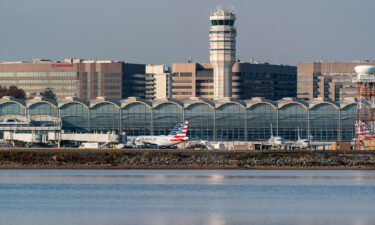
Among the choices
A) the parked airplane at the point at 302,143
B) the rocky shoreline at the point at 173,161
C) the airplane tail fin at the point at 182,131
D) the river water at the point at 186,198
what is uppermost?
the airplane tail fin at the point at 182,131

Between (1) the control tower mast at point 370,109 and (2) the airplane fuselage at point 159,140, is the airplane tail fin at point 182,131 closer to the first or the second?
(2) the airplane fuselage at point 159,140

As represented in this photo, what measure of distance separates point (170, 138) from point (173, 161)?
50.5 m

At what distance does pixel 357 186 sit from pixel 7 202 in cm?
3308

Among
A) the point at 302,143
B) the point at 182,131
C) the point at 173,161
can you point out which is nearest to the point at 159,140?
the point at 182,131

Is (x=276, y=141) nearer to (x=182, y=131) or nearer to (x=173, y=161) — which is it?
(x=182, y=131)

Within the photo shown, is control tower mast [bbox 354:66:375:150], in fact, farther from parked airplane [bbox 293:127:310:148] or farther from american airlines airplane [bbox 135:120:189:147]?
american airlines airplane [bbox 135:120:189:147]

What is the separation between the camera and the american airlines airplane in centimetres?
18250

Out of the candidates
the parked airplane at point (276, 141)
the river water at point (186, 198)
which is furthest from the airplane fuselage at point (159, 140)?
the river water at point (186, 198)

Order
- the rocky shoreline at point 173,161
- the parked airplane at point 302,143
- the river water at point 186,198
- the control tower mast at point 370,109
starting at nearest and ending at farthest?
1. the river water at point 186,198
2. the rocky shoreline at point 173,161
3. the control tower mast at point 370,109
4. the parked airplane at point 302,143

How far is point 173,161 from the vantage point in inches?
5226

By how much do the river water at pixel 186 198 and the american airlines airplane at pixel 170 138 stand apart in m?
62.8

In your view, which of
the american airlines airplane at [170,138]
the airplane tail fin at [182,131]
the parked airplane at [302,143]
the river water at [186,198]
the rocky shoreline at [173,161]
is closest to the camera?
the river water at [186,198]

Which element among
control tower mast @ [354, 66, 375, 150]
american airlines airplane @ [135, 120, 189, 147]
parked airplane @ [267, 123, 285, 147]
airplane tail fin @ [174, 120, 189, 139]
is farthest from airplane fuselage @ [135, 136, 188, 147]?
control tower mast @ [354, 66, 375, 150]

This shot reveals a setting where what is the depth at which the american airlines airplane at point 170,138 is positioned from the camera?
599 ft
